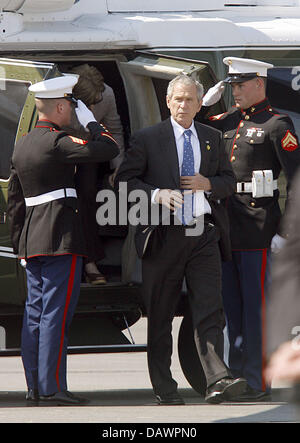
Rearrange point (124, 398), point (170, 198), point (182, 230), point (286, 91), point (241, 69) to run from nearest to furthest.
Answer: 1. point (170, 198)
2. point (182, 230)
3. point (241, 69)
4. point (286, 91)
5. point (124, 398)

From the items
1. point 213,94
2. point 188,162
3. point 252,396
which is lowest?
point 252,396

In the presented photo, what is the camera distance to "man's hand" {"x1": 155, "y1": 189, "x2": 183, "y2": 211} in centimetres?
668

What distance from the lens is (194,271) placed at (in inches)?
268

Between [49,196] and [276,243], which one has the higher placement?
[49,196]

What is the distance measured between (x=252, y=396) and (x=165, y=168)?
145 cm

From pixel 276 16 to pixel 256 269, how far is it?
5.60 feet

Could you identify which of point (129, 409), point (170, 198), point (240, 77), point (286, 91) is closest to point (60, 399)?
point (129, 409)

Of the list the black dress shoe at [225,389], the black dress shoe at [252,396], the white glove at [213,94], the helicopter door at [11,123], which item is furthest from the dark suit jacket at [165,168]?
the black dress shoe at [252,396]

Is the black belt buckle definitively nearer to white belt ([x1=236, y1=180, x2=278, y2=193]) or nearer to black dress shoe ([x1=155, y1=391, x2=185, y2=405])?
white belt ([x1=236, y1=180, x2=278, y2=193])

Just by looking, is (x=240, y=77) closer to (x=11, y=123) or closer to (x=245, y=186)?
(x=245, y=186)

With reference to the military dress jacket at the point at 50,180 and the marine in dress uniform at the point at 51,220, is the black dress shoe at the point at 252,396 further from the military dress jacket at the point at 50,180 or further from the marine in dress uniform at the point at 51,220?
the military dress jacket at the point at 50,180

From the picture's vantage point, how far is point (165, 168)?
683 centimetres

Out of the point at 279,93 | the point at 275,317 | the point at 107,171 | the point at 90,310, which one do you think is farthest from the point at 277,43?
the point at 275,317
